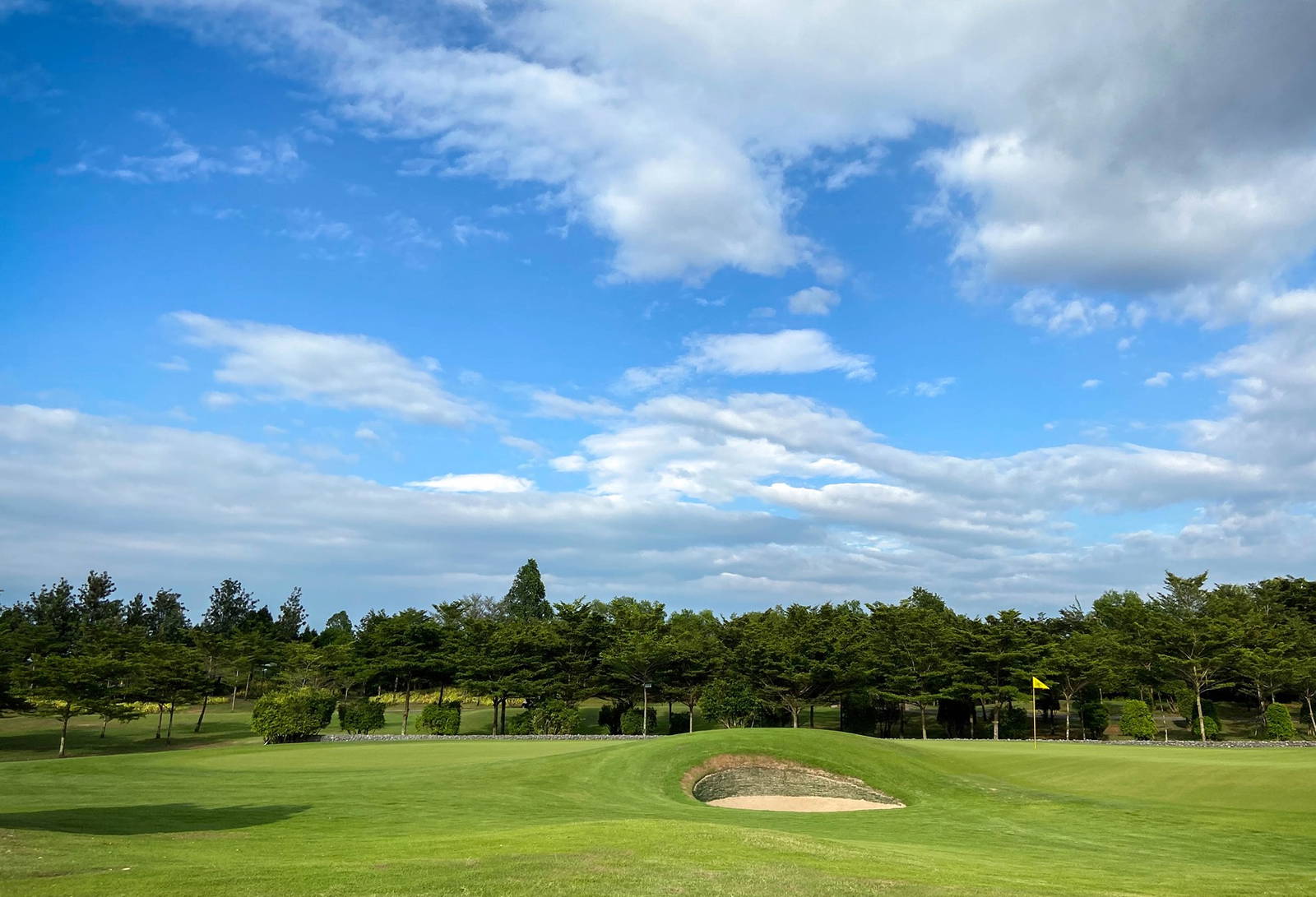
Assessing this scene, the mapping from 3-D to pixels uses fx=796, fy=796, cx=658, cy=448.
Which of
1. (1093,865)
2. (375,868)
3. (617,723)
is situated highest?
(375,868)

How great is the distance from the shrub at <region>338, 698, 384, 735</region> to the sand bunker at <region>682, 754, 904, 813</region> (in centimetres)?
3460

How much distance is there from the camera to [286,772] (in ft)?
105

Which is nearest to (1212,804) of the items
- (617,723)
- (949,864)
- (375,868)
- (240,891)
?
(949,864)

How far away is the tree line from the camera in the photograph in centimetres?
6103

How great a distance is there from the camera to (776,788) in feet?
105

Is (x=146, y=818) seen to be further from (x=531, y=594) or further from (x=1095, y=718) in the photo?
(x=531, y=594)

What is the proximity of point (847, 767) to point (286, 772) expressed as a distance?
22.7 meters

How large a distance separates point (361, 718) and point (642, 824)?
4607cm

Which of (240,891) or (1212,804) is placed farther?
(1212,804)

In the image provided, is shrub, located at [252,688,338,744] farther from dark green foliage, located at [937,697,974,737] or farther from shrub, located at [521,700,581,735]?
dark green foliage, located at [937,697,974,737]

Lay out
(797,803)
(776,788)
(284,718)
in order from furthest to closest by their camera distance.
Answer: (284,718) < (776,788) < (797,803)

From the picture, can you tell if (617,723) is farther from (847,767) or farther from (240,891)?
(240,891)

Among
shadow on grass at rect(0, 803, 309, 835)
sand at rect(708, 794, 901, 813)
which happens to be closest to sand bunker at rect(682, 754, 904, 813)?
sand at rect(708, 794, 901, 813)

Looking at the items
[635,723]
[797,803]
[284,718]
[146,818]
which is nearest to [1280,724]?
[635,723]
